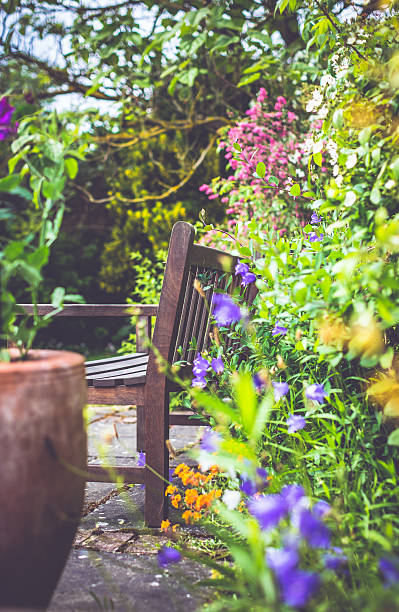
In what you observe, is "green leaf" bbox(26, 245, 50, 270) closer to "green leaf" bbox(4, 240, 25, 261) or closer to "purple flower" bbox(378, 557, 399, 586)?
"green leaf" bbox(4, 240, 25, 261)

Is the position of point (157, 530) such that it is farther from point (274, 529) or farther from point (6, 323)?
point (6, 323)

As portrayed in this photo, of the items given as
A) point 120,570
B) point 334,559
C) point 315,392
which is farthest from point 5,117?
point 334,559

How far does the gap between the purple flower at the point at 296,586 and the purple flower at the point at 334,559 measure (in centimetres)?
16

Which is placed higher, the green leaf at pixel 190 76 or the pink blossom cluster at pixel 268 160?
the green leaf at pixel 190 76

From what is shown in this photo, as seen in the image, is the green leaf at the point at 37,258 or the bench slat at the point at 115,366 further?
the bench slat at the point at 115,366

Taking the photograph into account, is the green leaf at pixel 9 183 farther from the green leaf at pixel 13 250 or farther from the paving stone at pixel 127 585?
the paving stone at pixel 127 585

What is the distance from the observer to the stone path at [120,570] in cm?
124

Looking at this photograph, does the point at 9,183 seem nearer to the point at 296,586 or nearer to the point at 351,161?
the point at 351,161

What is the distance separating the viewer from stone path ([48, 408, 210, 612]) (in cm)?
124

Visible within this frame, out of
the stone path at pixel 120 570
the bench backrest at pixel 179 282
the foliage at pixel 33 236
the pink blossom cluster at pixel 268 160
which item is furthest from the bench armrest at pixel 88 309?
the pink blossom cluster at pixel 268 160

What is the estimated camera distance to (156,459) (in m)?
1.68

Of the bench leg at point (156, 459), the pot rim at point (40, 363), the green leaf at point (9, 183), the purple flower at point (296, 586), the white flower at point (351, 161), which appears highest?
the white flower at point (351, 161)

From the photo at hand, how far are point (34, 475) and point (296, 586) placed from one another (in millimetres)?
487

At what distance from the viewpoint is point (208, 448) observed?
153cm
